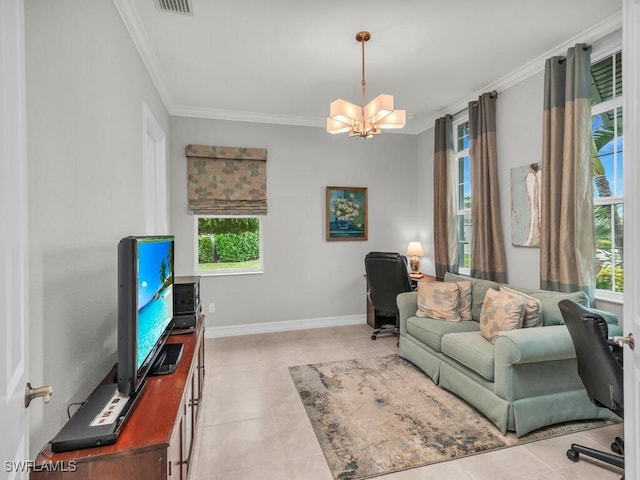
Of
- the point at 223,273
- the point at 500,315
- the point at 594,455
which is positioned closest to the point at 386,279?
the point at 500,315

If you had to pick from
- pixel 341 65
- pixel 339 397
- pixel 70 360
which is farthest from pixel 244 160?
pixel 70 360

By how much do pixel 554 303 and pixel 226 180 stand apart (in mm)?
3630

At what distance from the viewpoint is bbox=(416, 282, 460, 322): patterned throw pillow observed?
10.5 ft

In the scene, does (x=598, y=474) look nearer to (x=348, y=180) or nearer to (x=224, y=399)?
(x=224, y=399)

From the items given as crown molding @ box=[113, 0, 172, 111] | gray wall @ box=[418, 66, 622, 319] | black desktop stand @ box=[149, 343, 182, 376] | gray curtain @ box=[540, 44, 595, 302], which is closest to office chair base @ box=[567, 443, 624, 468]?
gray curtain @ box=[540, 44, 595, 302]

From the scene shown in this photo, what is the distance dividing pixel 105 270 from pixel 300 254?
2938mm

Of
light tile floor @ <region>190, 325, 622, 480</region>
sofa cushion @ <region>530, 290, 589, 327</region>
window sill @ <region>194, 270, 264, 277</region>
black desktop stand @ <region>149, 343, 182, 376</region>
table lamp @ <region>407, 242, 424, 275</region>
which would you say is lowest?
light tile floor @ <region>190, 325, 622, 480</region>

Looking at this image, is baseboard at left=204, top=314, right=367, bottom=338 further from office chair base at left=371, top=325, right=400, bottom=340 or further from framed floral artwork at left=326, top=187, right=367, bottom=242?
framed floral artwork at left=326, top=187, right=367, bottom=242


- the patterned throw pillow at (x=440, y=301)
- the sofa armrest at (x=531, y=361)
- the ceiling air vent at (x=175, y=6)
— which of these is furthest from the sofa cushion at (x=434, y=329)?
the ceiling air vent at (x=175, y=6)

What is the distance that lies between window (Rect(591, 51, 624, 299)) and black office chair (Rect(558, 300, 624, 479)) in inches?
43.6

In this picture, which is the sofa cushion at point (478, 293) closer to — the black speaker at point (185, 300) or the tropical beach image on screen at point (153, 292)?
the black speaker at point (185, 300)

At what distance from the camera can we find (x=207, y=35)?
2.65 meters

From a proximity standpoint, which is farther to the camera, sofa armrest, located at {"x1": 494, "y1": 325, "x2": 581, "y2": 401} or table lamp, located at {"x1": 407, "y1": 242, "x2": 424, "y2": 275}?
table lamp, located at {"x1": 407, "y1": 242, "x2": 424, "y2": 275}

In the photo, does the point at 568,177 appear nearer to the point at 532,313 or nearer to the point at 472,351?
the point at 532,313
